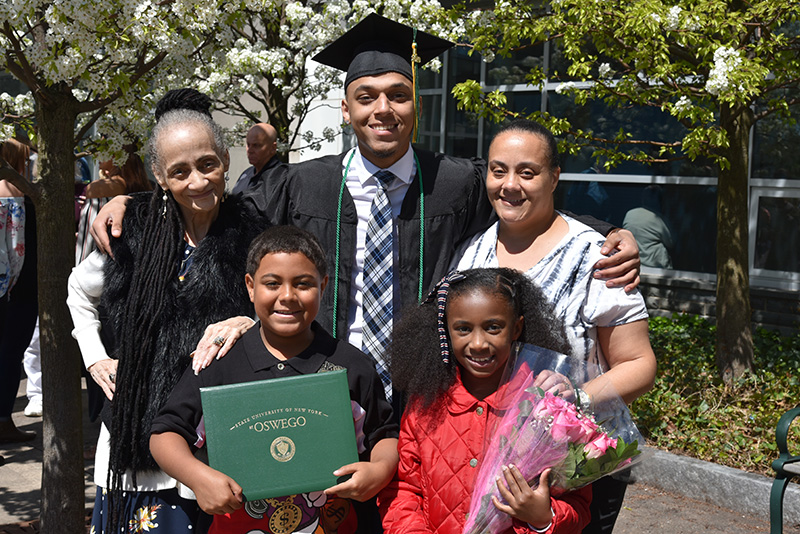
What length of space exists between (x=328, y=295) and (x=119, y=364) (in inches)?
28.9

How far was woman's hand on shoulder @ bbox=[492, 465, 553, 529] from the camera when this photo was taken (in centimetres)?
201

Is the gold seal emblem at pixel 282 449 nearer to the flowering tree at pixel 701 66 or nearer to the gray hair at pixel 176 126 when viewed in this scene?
the gray hair at pixel 176 126

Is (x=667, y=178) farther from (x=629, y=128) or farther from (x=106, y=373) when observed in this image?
(x=106, y=373)

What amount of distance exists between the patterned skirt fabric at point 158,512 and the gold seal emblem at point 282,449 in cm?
47

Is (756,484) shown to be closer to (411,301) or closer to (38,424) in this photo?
(411,301)

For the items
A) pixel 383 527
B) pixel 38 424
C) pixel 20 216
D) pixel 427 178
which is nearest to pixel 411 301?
pixel 427 178

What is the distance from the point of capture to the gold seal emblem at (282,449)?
2111mm

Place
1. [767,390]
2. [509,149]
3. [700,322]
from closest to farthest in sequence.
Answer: [509,149] < [767,390] < [700,322]

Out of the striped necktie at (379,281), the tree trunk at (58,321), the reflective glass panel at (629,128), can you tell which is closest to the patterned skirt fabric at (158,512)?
the striped necktie at (379,281)

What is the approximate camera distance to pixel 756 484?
4.66 metres

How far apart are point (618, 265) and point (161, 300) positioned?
55.8 inches

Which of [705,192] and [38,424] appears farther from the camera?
[705,192]

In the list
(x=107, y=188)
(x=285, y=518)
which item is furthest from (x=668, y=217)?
(x=285, y=518)

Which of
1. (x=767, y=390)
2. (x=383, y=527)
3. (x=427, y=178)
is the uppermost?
(x=427, y=178)
